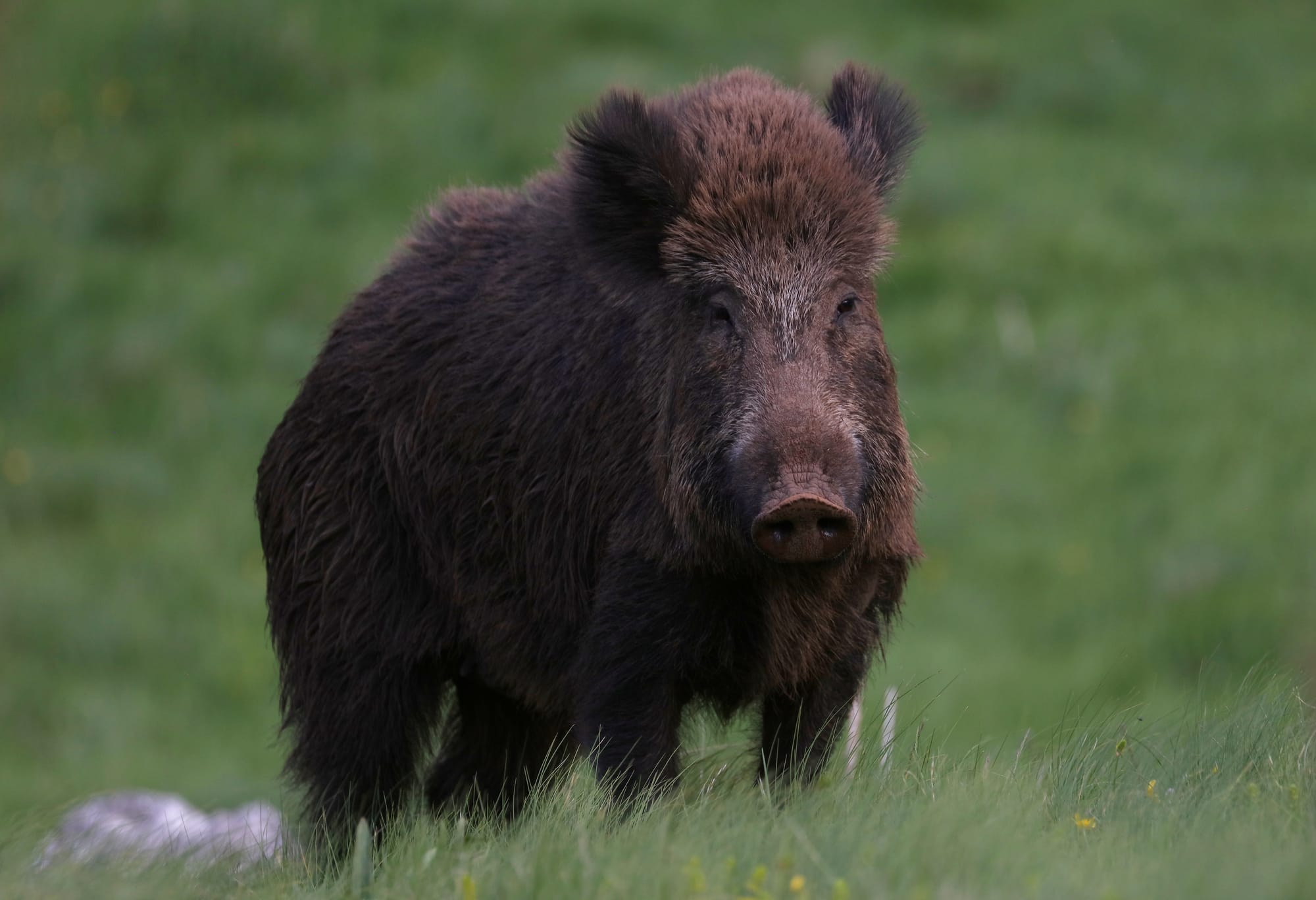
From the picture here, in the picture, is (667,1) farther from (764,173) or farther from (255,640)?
(764,173)

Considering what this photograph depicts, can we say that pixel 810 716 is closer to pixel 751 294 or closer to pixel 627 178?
pixel 751 294

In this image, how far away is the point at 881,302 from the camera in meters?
13.8

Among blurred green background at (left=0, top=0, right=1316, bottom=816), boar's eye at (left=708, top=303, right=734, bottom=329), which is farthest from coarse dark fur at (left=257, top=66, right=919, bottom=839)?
blurred green background at (left=0, top=0, right=1316, bottom=816)

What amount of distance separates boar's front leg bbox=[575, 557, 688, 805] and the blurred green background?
14.3ft

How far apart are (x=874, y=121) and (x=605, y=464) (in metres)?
1.38

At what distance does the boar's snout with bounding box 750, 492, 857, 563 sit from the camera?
14.1 ft

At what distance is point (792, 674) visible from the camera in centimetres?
504

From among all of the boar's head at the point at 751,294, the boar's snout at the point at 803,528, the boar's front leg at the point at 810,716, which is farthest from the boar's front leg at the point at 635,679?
the boar's snout at the point at 803,528

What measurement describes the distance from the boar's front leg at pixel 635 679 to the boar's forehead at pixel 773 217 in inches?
33.9

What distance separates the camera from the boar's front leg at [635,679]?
16.1 ft

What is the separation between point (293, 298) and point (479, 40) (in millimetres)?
3587

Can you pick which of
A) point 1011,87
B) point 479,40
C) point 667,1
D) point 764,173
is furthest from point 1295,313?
point 764,173

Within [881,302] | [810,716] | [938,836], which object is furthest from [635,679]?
[881,302]

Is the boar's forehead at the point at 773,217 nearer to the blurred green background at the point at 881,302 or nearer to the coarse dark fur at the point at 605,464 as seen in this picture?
the coarse dark fur at the point at 605,464
